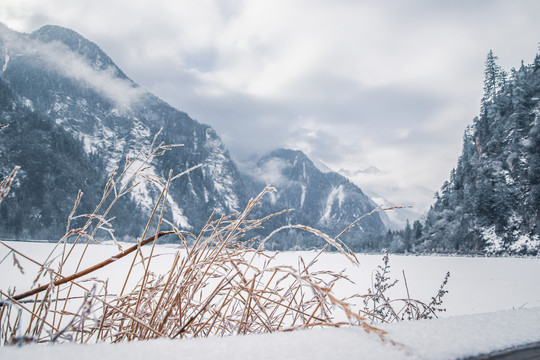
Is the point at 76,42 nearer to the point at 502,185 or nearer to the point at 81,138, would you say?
the point at 81,138

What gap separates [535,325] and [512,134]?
42.2 metres

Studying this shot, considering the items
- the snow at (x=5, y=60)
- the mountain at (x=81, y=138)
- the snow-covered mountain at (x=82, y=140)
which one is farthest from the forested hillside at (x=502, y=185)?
the snow at (x=5, y=60)

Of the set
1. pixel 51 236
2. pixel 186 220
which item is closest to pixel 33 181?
pixel 51 236

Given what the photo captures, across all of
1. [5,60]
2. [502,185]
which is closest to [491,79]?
[502,185]

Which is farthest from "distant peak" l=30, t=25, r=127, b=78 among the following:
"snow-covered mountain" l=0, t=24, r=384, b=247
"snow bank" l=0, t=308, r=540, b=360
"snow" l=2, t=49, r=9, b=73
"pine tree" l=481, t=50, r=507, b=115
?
"snow bank" l=0, t=308, r=540, b=360

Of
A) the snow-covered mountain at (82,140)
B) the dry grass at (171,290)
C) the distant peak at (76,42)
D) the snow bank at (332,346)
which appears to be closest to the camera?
the snow bank at (332,346)

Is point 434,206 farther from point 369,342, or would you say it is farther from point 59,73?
point 59,73

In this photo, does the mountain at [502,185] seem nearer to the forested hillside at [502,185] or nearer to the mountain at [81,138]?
the forested hillside at [502,185]

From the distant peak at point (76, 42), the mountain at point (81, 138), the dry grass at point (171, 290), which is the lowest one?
the dry grass at point (171, 290)

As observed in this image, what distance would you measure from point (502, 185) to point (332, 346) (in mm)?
38855

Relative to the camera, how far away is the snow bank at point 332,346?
319 millimetres

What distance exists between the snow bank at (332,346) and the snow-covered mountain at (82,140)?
83.0 metres

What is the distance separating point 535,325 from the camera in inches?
21.8

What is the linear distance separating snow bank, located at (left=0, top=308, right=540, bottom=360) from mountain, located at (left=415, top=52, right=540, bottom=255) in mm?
32537
